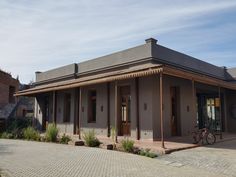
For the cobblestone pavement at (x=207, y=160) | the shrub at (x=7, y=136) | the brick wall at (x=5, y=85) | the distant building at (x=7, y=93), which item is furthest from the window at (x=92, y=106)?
the brick wall at (x=5, y=85)

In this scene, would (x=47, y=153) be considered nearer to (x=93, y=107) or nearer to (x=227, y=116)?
(x=93, y=107)

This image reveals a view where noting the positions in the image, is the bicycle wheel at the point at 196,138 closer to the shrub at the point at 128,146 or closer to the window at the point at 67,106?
the shrub at the point at 128,146

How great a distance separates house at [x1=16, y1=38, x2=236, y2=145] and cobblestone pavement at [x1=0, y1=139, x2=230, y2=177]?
80.3 inches

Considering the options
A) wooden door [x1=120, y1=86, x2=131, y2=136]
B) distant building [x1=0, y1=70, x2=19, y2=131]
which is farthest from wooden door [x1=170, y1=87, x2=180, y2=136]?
distant building [x1=0, y1=70, x2=19, y2=131]

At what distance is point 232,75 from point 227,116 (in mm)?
3360

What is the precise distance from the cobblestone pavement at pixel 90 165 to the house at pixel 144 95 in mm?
2040

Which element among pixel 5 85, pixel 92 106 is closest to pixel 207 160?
pixel 92 106

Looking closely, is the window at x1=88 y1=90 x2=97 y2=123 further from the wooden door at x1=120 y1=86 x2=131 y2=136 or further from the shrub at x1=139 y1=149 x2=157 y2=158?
the shrub at x1=139 y1=149 x2=157 y2=158

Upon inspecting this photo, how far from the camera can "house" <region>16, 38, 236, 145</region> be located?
1243cm

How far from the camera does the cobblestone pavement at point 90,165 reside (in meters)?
6.84

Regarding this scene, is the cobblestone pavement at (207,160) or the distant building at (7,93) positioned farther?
the distant building at (7,93)

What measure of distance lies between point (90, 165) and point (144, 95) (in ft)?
18.5

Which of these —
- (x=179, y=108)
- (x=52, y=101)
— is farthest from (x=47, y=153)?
(x=52, y=101)

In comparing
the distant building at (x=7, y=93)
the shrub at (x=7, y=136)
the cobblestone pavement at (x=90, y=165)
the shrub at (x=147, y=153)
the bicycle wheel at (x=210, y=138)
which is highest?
the distant building at (x=7, y=93)
